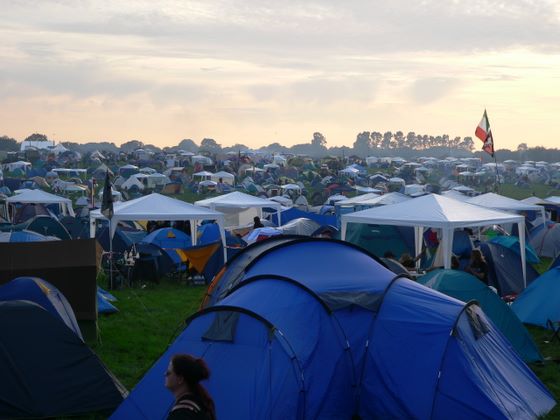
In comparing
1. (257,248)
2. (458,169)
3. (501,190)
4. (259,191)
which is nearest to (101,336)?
(257,248)

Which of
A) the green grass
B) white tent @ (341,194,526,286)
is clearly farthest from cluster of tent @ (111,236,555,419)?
white tent @ (341,194,526,286)

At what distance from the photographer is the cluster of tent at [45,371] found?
742cm

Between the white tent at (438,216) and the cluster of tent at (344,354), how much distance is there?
18.3 ft

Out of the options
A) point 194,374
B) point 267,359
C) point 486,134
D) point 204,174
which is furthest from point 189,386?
point 204,174

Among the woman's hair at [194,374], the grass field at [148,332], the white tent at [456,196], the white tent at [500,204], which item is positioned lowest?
the grass field at [148,332]

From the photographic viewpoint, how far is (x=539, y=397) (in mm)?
7980

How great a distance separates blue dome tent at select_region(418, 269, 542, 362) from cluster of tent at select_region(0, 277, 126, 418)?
482cm

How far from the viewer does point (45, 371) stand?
7.59 meters

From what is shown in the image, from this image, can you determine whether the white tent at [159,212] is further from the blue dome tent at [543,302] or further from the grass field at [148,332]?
the blue dome tent at [543,302]

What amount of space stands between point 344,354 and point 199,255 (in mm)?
9247

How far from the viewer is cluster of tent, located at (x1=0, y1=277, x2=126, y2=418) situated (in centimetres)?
742

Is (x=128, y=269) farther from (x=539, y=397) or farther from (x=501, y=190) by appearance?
(x=501, y=190)

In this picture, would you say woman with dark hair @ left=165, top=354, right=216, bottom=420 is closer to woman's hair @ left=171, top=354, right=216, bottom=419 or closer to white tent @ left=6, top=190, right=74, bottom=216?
woman's hair @ left=171, top=354, right=216, bottom=419

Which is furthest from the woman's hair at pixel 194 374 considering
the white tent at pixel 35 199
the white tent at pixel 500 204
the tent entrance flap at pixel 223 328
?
the white tent at pixel 35 199
